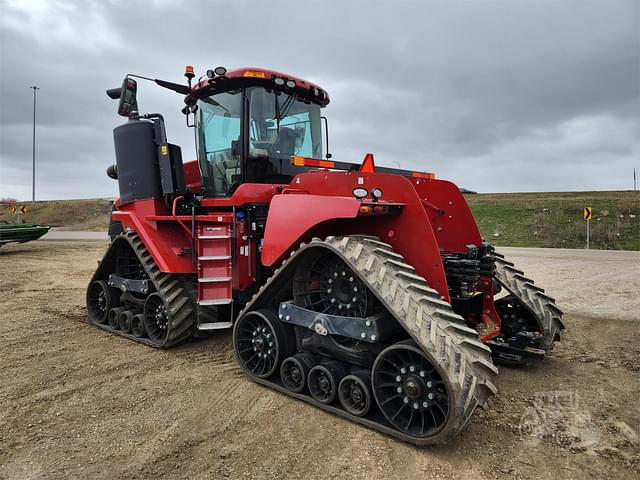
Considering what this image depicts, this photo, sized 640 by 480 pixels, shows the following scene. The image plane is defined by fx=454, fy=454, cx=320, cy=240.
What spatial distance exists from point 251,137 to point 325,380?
9.91 ft

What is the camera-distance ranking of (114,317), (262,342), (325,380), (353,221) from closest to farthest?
1. (325,380)
2. (353,221)
3. (262,342)
4. (114,317)

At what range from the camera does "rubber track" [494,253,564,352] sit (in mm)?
4988

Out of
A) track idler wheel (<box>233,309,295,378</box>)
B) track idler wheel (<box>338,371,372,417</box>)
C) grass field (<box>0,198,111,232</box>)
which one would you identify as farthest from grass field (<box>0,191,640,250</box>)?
grass field (<box>0,198,111,232</box>)

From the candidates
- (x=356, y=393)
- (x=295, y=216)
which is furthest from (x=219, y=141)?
(x=356, y=393)

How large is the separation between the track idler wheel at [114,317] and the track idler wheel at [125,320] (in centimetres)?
5

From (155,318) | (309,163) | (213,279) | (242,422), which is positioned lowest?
(242,422)

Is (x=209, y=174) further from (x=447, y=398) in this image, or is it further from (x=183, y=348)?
(x=447, y=398)

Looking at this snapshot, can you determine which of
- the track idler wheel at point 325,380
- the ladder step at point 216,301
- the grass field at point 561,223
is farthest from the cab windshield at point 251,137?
the grass field at point 561,223

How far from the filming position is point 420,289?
3.39 meters

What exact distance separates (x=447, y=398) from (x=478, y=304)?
1.98 meters

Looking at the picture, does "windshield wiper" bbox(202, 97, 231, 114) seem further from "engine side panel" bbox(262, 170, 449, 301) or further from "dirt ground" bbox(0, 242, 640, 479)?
"dirt ground" bbox(0, 242, 640, 479)

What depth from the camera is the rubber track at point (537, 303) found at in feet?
16.4

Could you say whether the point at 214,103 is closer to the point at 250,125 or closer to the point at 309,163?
the point at 250,125

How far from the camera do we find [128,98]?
6.18m
